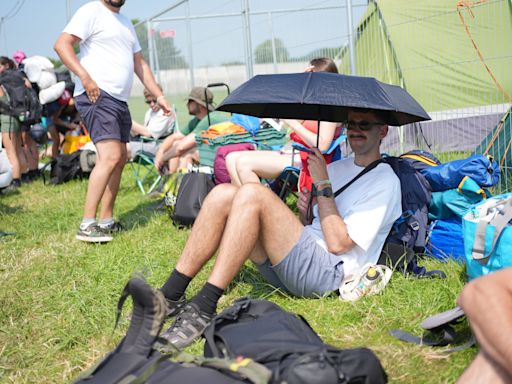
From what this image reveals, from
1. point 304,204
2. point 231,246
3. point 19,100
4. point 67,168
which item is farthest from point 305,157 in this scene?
point 19,100

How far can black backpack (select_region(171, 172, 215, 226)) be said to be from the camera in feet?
17.9

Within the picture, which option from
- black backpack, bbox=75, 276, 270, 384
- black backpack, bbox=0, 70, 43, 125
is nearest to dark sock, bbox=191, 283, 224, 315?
black backpack, bbox=75, 276, 270, 384

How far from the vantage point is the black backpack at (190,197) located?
5453mm

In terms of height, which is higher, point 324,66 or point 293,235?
point 324,66

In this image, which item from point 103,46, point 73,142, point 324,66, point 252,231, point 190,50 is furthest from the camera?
point 190,50

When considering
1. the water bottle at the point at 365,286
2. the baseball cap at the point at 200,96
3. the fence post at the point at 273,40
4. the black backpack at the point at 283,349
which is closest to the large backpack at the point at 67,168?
the baseball cap at the point at 200,96

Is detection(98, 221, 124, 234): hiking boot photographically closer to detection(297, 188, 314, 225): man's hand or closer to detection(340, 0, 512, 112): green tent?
detection(297, 188, 314, 225): man's hand

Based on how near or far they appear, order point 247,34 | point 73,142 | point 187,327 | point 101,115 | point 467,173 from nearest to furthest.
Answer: point 187,327, point 467,173, point 101,115, point 247,34, point 73,142

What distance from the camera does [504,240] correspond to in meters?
2.86

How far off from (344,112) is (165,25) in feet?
27.0

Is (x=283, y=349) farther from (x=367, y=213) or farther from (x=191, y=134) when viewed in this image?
(x=191, y=134)

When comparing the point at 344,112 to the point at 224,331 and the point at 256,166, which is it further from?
the point at 224,331

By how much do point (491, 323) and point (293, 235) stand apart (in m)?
1.45

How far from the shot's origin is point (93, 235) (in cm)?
517
